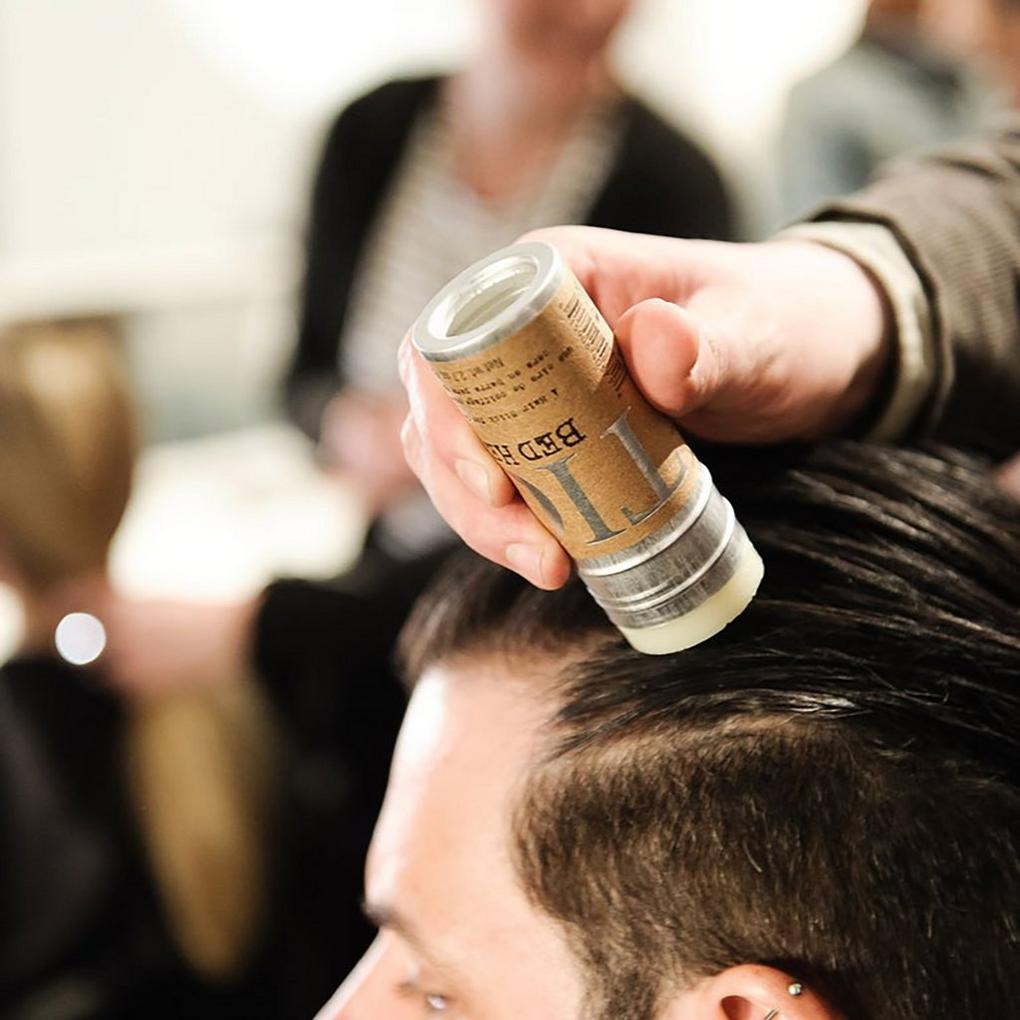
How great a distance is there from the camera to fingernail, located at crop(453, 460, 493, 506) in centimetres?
60

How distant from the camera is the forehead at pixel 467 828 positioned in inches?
30.0

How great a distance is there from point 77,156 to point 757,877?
3204 millimetres

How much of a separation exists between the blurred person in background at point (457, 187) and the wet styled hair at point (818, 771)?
79 cm

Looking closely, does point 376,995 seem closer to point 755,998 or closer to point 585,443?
point 755,998

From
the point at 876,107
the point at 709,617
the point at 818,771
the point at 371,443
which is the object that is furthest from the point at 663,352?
the point at 876,107

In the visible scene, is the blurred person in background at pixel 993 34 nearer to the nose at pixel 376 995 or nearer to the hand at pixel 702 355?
the hand at pixel 702 355

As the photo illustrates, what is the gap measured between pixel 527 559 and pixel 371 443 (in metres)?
1.09

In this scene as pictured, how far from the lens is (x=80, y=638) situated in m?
1.59

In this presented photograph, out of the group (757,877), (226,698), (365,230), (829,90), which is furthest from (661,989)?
(829,90)

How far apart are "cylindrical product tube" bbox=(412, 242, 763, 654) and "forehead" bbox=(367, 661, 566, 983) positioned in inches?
7.4

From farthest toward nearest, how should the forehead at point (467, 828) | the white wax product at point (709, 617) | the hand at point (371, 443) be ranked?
1. the hand at point (371, 443)
2. the forehead at point (467, 828)
3. the white wax product at point (709, 617)

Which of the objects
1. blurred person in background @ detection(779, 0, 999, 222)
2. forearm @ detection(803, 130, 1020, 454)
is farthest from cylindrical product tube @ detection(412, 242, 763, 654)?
blurred person in background @ detection(779, 0, 999, 222)

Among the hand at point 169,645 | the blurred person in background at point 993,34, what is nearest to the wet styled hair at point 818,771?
the hand at point 169,645

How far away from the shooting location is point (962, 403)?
2.86ft
